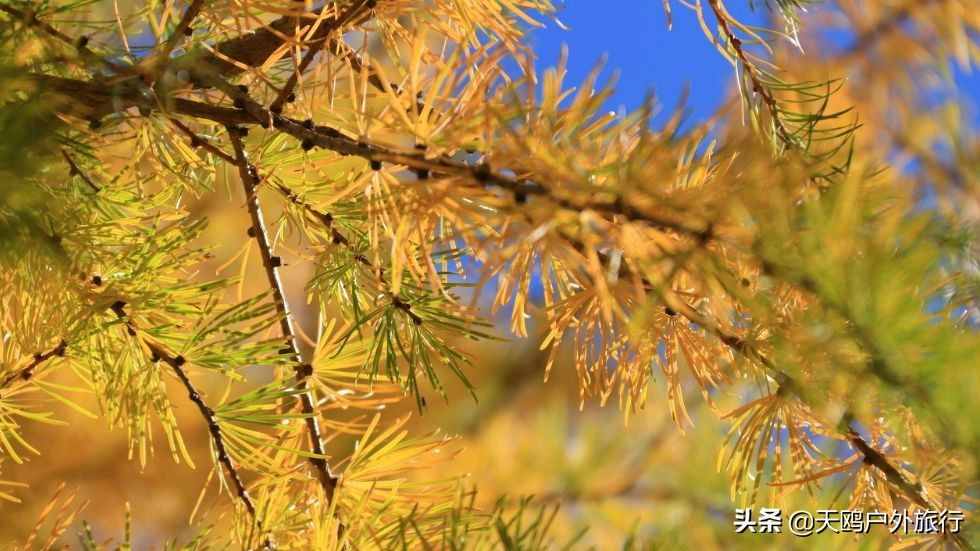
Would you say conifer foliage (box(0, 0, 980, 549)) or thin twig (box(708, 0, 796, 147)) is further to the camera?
thin twig (box(708, 0, 796, 147))

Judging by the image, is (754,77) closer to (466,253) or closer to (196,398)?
(466,253)

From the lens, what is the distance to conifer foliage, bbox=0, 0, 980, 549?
20 centimetres

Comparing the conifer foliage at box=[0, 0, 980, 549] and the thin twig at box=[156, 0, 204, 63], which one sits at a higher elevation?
the thin twig at box=[156, 0, 204, 63]

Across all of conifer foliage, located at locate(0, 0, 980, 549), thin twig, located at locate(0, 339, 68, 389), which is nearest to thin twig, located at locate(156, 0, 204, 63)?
conifer foliage, located at locate(0, 0, 980, 549)

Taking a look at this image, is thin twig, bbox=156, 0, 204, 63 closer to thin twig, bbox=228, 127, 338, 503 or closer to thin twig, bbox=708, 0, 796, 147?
thin twig, bbox=228, 127, 338, 503

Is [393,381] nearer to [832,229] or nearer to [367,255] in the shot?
[367,255]

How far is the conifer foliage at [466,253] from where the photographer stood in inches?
7.8

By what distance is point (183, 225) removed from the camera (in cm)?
36

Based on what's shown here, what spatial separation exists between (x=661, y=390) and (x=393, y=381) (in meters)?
0.99

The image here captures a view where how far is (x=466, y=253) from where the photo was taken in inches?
13.8

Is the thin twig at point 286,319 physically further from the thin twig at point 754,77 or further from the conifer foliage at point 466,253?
the thin twig at point 754,77

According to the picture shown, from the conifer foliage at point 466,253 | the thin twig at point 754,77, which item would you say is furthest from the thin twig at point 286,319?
the thin twig at point 754,77

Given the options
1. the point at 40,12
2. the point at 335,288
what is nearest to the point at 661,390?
the point at 335,288

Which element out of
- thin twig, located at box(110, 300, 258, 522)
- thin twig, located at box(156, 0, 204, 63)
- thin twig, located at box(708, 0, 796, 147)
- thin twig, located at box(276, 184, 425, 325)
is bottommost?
thin twig, located at box(110, 300, 258, 522)
